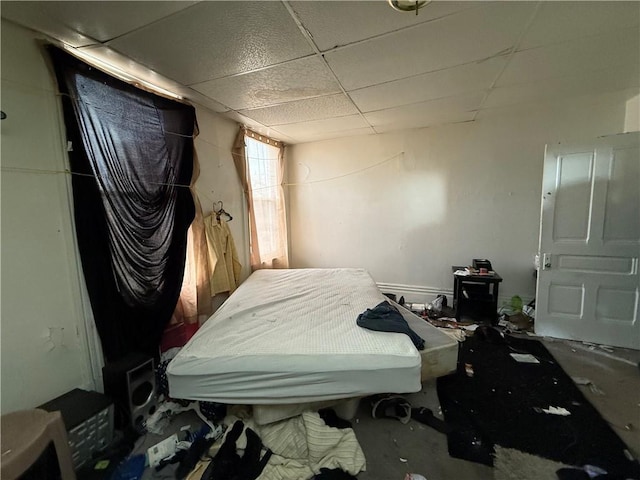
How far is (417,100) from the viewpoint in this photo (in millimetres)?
2711

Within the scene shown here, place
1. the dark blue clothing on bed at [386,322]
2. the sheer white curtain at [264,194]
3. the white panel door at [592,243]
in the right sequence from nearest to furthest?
the dark blue clothing on bed at [386,322] → the white panel door at [592,243] → the sheer white curtain at [264,194]

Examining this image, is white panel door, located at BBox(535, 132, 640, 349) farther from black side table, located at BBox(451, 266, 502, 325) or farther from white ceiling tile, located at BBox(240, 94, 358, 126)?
white ceiling tile, located at BBox(240, 94, 358, 126)

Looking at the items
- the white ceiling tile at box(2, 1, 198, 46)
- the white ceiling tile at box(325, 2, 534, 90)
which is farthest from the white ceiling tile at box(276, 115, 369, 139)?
the white ceiling tile at box(2, 1, 198, 46)

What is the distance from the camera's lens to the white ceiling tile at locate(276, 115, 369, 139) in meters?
3.26

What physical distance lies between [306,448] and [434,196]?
3.27 meters

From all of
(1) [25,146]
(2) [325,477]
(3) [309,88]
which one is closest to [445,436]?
(2) [325,477]

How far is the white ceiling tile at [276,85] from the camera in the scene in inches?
79.5

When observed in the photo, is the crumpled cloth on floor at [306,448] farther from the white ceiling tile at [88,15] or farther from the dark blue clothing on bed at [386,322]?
the white ceiling tile at [88,15]

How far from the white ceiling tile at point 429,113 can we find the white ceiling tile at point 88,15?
7.18 feet

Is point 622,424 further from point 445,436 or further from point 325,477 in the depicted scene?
point 325,477

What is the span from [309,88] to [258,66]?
53cm

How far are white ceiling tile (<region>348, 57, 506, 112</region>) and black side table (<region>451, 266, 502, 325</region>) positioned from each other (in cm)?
199

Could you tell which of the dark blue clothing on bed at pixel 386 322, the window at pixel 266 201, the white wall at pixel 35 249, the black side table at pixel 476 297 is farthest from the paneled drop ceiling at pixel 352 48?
the black side table at pixel 476 297

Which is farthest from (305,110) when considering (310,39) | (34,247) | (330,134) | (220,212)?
(34,247)
